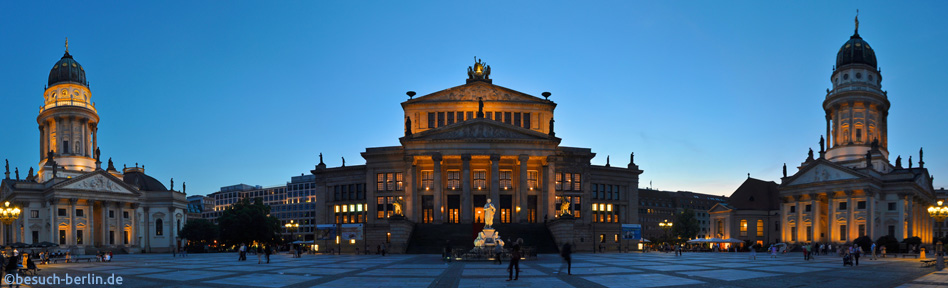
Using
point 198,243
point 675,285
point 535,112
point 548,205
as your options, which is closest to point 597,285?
point 675,285

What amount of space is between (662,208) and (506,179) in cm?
10078

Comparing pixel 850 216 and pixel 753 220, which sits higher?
pixel 850 216

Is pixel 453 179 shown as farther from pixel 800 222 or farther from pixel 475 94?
pixel 800 222

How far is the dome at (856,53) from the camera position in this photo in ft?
314

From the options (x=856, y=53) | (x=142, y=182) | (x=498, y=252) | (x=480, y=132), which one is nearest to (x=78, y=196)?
(x=142, y=182)

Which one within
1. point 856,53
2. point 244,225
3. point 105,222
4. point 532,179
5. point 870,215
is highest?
point 856,53

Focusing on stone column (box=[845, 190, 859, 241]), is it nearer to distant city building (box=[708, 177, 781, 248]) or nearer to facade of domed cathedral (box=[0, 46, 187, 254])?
distant city building (box=[708, 177, 781, 248])

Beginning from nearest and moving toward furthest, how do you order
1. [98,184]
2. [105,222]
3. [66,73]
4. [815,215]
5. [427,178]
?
[427,178]
[815,215]
[98,184]
[105,222]
[66,73]

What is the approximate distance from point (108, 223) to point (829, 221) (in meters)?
94.7

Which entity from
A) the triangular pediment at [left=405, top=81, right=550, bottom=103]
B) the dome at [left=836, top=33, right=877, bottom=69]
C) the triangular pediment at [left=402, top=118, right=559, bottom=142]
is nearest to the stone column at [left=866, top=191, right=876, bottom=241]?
the dome at [left=836, top=33, right=877, bottom=69]

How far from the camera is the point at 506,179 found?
78625 mm

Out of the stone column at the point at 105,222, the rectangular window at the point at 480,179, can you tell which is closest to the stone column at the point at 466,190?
the rectangular window at the point at 480,179

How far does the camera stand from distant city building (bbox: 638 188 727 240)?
16400 centimetres

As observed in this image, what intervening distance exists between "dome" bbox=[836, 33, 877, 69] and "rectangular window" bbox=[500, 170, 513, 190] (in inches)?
2139
